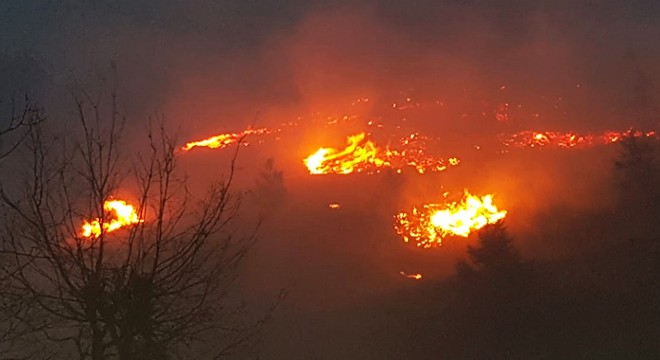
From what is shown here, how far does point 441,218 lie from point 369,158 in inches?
228

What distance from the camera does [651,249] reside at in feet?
123

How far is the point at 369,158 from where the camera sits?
142 ft

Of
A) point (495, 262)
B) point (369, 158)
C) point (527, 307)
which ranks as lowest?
point (527, 307)

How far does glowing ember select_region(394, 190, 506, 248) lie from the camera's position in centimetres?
4138

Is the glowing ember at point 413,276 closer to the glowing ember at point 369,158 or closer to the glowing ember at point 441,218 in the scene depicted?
the glowing ember at point 441,218

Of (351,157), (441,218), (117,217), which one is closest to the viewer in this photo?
(117,217)

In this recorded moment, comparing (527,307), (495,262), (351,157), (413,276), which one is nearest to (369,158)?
(351,157)

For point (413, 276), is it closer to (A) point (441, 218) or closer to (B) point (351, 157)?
(A) point (441, 218)

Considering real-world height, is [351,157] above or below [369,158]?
above

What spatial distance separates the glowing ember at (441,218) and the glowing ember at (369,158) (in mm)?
2642

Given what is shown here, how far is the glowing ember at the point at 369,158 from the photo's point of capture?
140ft

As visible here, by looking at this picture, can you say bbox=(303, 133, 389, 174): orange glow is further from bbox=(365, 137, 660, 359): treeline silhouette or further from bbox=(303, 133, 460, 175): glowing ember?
bbox=(365, 137, 660, 359): treeline silhouette

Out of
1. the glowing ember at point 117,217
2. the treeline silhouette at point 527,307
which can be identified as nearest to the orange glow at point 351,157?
the treeline silhouette at point 527,307

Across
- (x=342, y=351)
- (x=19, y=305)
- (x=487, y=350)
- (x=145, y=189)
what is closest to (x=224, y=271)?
(x=145, y=189)
